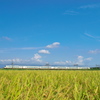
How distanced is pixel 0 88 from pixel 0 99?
84 cm

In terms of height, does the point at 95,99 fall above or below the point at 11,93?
below

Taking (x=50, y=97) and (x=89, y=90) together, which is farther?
(x=89, y=90)

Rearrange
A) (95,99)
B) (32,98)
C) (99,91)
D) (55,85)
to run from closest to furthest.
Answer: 1. (32,98)
2. (95,99)
3. (99,91)
4. (55,85)

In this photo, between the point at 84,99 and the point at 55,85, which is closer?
the point at 84,99

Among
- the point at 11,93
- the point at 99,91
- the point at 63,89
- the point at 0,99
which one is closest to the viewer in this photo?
the point at 0,99

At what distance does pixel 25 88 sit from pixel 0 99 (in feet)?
2.82

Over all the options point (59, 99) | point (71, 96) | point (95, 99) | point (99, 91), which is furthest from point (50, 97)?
point (99, 91)

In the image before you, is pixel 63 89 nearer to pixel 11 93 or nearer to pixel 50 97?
pixel 50 97

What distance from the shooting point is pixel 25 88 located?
306 cm

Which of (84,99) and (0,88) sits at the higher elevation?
(0,88)

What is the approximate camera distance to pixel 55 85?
3.66 meters

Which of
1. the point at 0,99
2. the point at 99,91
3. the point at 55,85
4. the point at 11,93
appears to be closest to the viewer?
the point at 0,99

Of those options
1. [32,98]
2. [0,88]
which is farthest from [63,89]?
[0,88]

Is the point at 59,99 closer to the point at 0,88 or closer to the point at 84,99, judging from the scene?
the point at 84,99
